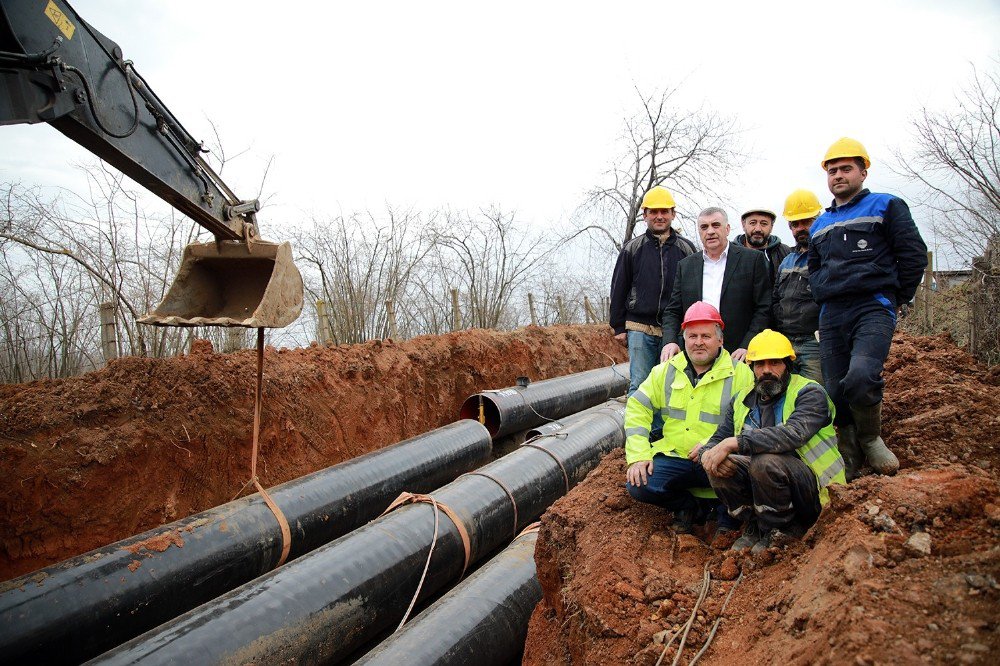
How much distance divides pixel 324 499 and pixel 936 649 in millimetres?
4442

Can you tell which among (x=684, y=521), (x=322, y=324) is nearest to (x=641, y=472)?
(x=684, y=521)

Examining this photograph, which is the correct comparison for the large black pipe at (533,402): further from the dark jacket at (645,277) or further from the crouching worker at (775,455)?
the crouching worker at (775,455)

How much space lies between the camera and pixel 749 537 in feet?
8.95

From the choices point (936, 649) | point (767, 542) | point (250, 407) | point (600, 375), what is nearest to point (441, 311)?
point (600, 375)

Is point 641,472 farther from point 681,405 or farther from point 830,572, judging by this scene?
point 830,572

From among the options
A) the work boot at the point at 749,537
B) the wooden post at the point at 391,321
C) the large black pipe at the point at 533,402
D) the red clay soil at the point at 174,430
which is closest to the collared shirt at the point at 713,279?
the work boot at the point at 749,537

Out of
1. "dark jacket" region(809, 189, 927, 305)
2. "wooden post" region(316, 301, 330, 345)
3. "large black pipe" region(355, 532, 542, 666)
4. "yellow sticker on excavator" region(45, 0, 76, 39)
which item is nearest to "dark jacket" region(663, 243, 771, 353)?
"dark jacket" region(809, 189, 927, 305)

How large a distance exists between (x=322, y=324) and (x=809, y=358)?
985cm

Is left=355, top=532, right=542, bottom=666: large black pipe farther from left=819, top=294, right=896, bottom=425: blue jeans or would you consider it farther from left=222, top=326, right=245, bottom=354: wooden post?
left=222, top=326, right=245, bottom=354: wooden post

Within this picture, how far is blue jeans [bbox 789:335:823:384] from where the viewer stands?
3760 mm

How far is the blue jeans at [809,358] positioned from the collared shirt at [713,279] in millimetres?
592

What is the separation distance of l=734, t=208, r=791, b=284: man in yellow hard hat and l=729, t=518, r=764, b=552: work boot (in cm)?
240

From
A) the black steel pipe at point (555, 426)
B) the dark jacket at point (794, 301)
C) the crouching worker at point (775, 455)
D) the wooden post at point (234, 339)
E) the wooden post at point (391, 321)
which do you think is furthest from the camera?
the wooden post at point (391, 321)

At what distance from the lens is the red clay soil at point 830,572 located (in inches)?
62.9
